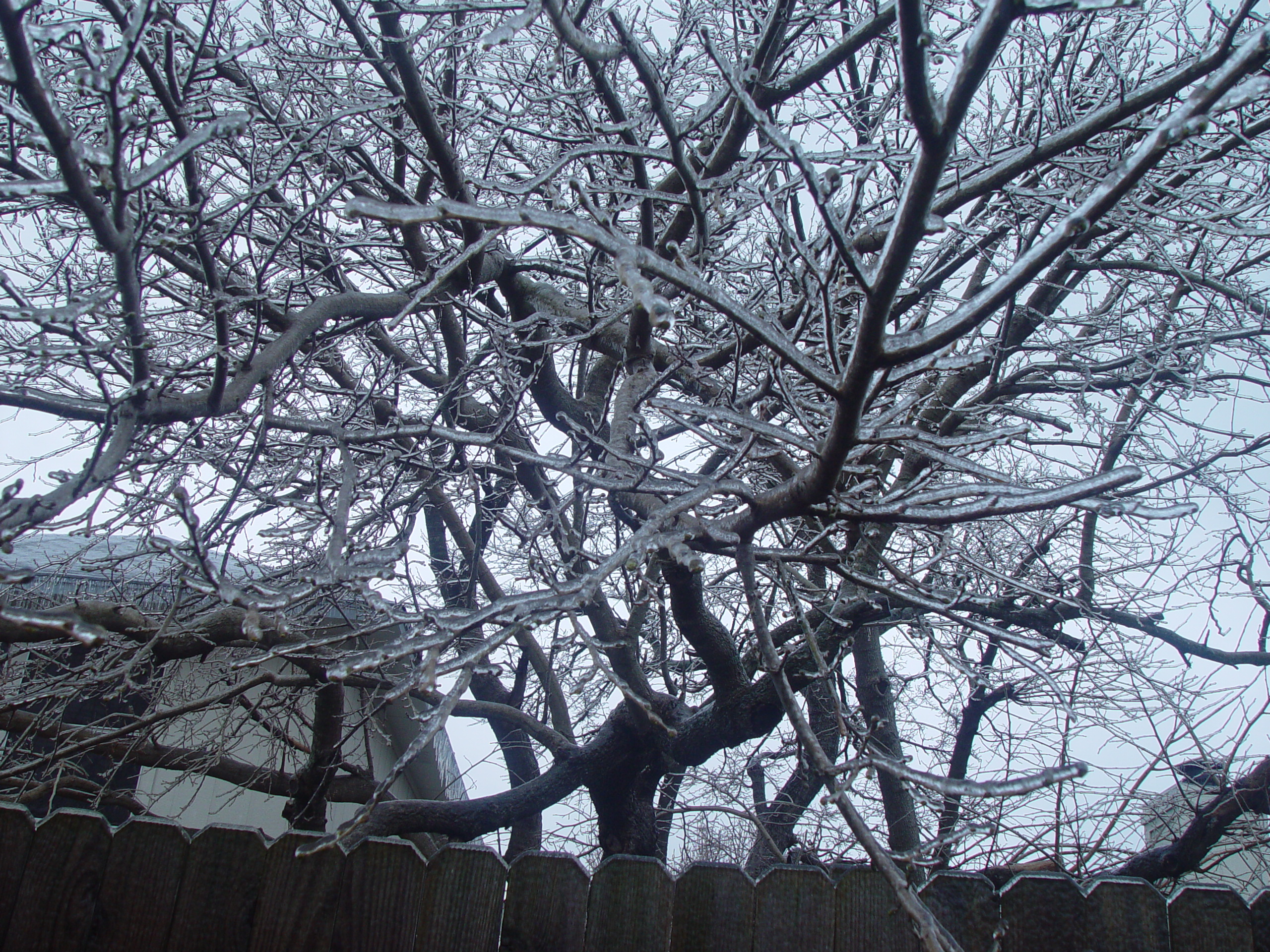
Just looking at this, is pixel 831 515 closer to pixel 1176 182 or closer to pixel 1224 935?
pixel 1224 935

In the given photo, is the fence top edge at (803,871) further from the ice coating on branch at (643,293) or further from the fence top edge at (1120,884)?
the ice coating on branch at (643,293)

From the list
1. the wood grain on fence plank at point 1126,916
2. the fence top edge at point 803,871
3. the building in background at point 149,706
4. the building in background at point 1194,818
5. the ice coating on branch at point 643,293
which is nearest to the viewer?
the ice coating on branch at point 643,293

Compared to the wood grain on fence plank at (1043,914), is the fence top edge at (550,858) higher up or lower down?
higher up

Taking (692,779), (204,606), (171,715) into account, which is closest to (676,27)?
(204,606)

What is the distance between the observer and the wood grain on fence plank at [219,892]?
2.28 metres

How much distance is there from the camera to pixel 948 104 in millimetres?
870

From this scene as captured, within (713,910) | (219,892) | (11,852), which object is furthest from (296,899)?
(713,910)

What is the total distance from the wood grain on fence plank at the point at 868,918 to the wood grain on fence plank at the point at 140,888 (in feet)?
6.75

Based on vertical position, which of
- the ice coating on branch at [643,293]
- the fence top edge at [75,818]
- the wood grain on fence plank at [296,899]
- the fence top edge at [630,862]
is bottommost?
the wood grain on fence plank at [296,899]

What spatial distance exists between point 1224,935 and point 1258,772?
154 centimetres

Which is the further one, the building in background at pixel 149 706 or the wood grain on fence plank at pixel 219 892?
the building in background at pixel 149 706

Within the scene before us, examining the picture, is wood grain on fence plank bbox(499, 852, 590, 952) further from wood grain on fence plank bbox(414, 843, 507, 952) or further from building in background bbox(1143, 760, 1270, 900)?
building in background bbox(1143, 760, 1270, 900)

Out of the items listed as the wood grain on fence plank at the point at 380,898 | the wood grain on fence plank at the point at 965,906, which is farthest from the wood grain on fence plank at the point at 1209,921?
the wood grain on fence plank at the point at 380,898

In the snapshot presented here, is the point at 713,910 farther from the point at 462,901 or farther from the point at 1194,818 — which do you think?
the point at 1194,818
